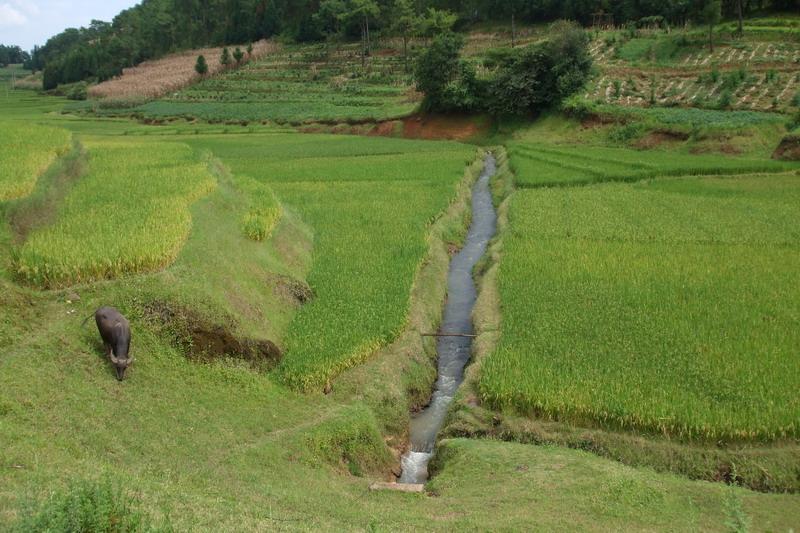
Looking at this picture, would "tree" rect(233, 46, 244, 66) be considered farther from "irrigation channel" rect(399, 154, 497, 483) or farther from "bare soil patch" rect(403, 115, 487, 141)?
"irrigation channel" rect(399, 154, 497, 483)

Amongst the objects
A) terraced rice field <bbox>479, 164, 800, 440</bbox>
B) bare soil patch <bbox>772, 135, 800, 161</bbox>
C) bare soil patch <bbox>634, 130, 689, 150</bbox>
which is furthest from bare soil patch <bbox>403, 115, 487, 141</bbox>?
terraced rice field <bbox>479, 164, 800, 440</bbox>

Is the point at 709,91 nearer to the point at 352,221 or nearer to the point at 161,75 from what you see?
the point at 352,221

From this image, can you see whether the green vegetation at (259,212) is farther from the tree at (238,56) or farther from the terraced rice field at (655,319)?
the tree at (238,56)

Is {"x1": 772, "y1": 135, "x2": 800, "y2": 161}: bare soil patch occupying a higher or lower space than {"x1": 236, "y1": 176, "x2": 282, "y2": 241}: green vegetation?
lower

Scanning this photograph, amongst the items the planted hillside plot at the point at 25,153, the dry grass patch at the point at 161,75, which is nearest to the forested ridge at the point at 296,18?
the dry grass patch at the point at 161,75

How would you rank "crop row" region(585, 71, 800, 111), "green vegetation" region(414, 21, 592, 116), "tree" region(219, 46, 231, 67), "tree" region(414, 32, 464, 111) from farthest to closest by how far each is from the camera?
"tree" region(219, 46, 231, 67)
"tree" region(414, 32, 464, 111)
"green vegetation" region(414, 21, 592, 116)
"crop row" region(585, 71, 800, 111)

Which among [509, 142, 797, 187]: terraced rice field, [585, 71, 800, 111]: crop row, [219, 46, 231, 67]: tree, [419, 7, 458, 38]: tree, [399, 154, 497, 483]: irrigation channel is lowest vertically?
[399, 154, 497, 483]: irrigation channel
